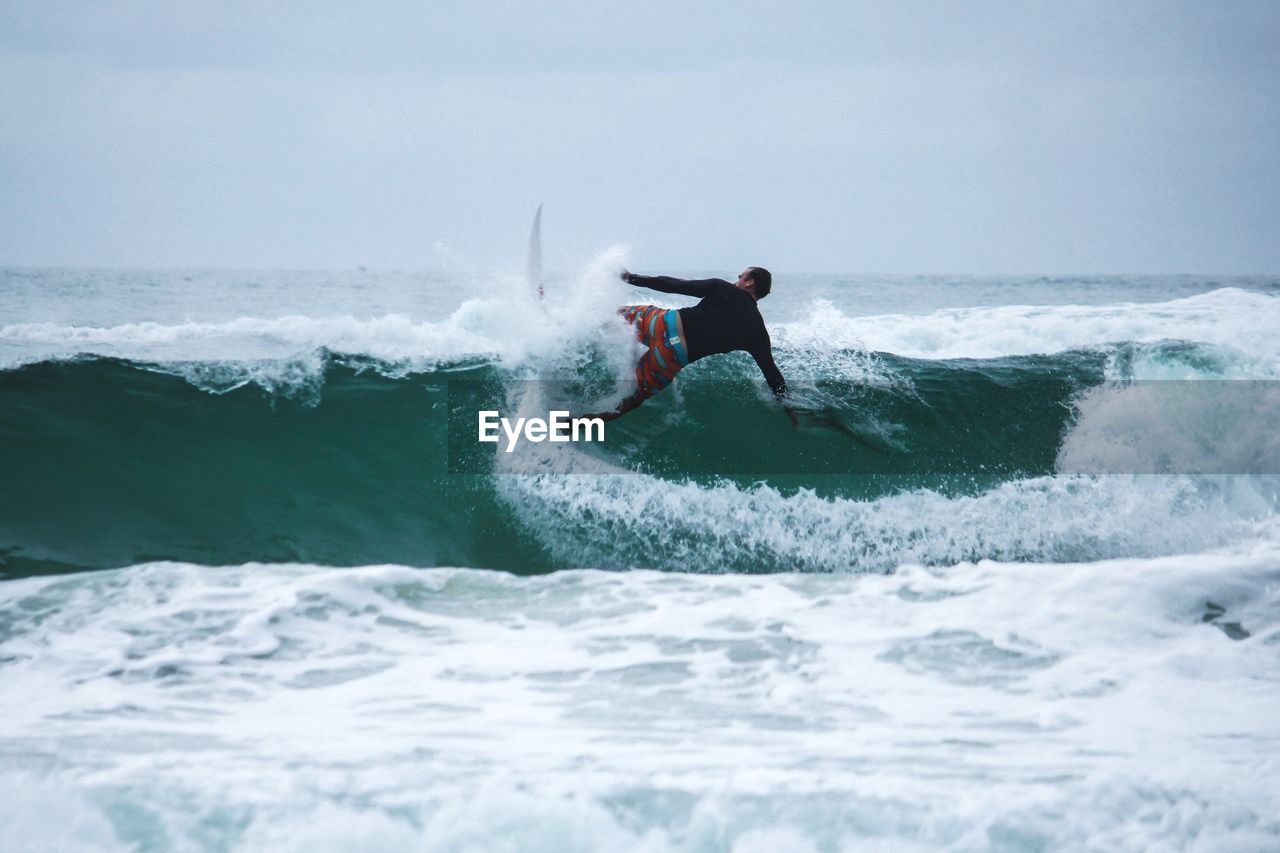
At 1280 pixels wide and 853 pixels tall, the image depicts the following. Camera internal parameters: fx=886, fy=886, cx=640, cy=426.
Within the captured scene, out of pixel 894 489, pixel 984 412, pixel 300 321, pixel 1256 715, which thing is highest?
pixel 300 321

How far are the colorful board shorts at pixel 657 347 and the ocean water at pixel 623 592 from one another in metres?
0.42

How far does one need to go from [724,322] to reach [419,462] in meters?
2.59

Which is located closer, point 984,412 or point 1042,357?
point 984,412

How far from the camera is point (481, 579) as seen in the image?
17.9 ft

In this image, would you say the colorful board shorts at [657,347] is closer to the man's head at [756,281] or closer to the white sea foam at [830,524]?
the man's head at [756,281]

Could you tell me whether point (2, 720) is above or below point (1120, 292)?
below

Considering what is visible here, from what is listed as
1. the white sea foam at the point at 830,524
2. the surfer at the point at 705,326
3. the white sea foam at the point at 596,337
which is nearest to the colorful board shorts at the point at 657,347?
the surfer at the point at 705,326

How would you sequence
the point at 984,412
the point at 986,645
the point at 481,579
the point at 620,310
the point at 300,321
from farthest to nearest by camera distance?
the point at 300,321 < the point at 984,412 < the point at 620,310 < the point at 481,579 < the point at 986,645

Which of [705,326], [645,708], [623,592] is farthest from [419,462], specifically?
[645,708]

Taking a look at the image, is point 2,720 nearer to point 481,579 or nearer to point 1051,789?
point 481,579

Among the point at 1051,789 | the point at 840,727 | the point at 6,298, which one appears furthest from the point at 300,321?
the point at 6,298

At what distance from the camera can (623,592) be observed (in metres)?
5.23

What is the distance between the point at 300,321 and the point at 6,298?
13.3 m

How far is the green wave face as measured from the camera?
228 inches
